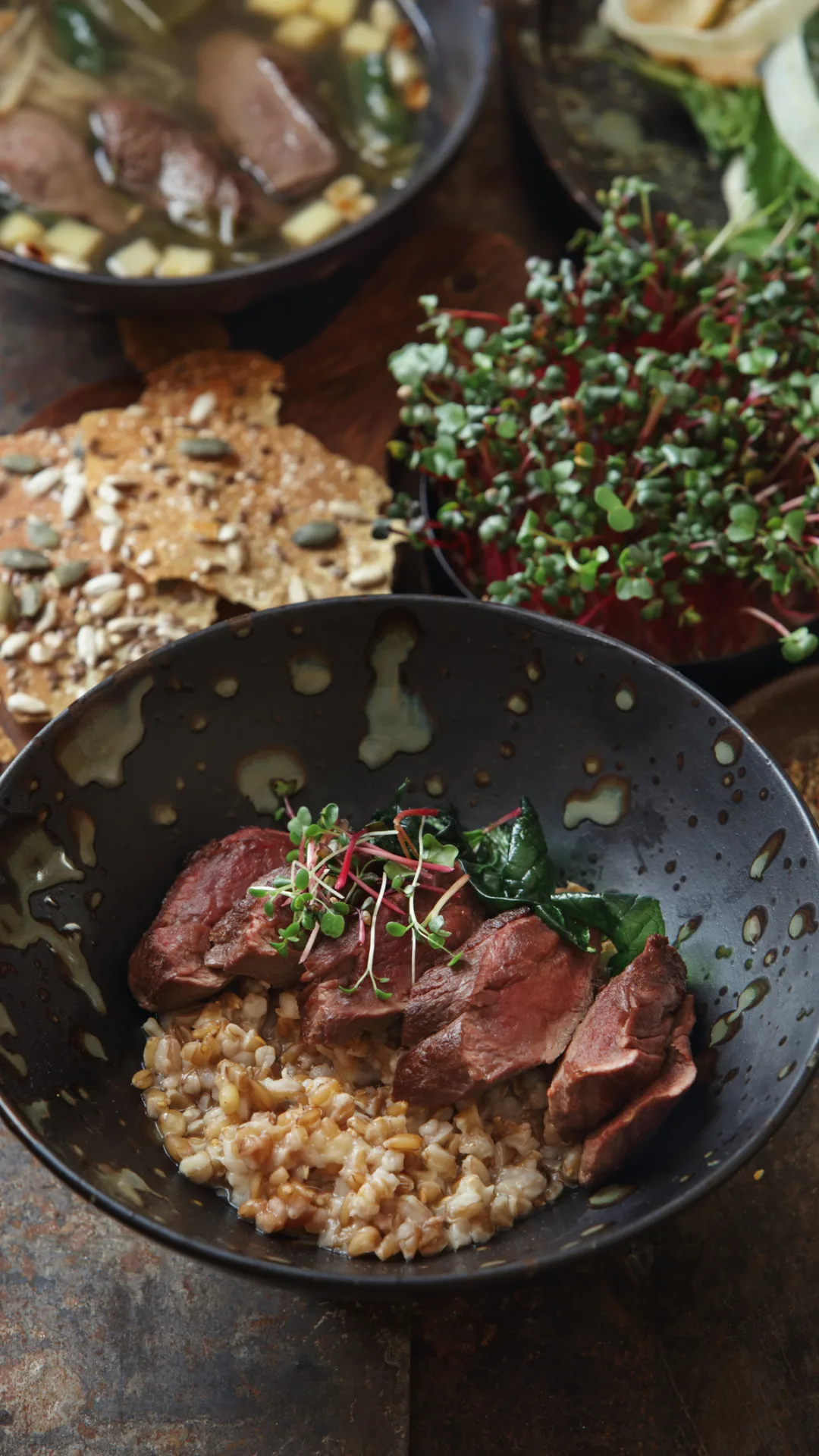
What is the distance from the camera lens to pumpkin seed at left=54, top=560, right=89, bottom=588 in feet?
10.4

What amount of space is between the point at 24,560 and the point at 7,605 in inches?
5.0

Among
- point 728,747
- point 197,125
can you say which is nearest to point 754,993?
point 728,747

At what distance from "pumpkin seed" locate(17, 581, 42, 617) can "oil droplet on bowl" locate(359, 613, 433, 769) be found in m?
1.02

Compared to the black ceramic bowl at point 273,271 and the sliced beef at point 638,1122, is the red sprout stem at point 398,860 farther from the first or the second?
the black ceramic bowl at point 273,271

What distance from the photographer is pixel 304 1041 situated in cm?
237

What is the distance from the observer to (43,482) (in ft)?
10.9

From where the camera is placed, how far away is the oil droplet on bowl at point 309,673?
2641 millimetres

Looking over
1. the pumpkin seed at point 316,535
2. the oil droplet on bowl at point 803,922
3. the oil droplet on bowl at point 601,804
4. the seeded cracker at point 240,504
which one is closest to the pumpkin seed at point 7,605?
the seeded cracker at point 240,504

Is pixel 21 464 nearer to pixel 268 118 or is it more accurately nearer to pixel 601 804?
pixel 268 118

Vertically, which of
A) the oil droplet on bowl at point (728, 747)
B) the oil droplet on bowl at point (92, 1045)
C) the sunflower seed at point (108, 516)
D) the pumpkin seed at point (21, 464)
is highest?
the oil droplet on bowl at point (728, 747)

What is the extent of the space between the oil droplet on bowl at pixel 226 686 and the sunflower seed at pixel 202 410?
110 cm

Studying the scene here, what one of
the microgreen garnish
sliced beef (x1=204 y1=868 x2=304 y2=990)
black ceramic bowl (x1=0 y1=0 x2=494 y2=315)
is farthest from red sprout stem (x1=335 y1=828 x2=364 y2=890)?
black ceramic bowl (x1=0 y1=0 x2=494 y2=315)

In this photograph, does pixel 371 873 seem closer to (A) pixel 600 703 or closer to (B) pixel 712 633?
(A) pixel 600 703

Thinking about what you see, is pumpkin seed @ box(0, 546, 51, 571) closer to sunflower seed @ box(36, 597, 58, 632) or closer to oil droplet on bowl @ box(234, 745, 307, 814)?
sunflower seed @ box(36, 597, 58, 632)
